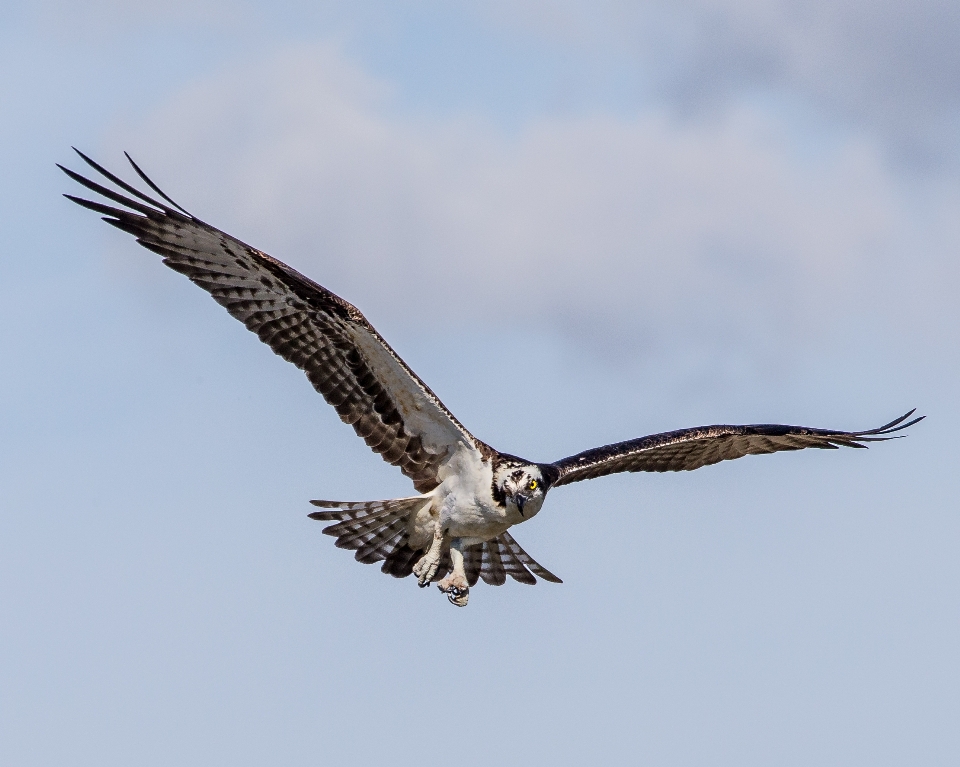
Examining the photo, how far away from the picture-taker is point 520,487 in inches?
606

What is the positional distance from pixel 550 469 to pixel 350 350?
A: 2.19 m

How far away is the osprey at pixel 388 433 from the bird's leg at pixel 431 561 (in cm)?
1

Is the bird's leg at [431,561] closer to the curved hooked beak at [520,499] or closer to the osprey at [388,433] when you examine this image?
the osprey at [388,433]

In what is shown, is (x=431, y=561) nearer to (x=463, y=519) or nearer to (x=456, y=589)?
(x=456, y=589)

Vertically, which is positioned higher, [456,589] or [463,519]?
[463,519]

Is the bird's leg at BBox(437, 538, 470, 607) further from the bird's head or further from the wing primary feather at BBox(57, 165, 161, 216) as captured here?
the wing primary feather at BBox(57, 165, 161, 216)

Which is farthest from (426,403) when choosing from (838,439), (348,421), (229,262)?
(838,439)

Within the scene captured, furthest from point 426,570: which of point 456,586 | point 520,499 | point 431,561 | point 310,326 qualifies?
point 310,326

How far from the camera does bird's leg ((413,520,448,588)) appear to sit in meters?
16.1

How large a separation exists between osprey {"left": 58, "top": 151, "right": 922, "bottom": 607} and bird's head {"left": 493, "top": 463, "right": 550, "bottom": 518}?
0.01 meters

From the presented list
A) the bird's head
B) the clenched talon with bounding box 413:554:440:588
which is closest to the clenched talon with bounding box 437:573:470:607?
the clenched talon with bounding box 413:554:440:588

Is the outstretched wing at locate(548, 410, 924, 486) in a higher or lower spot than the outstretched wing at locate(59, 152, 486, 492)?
higher

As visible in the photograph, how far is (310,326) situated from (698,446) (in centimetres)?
475

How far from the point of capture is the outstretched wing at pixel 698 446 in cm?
1680
